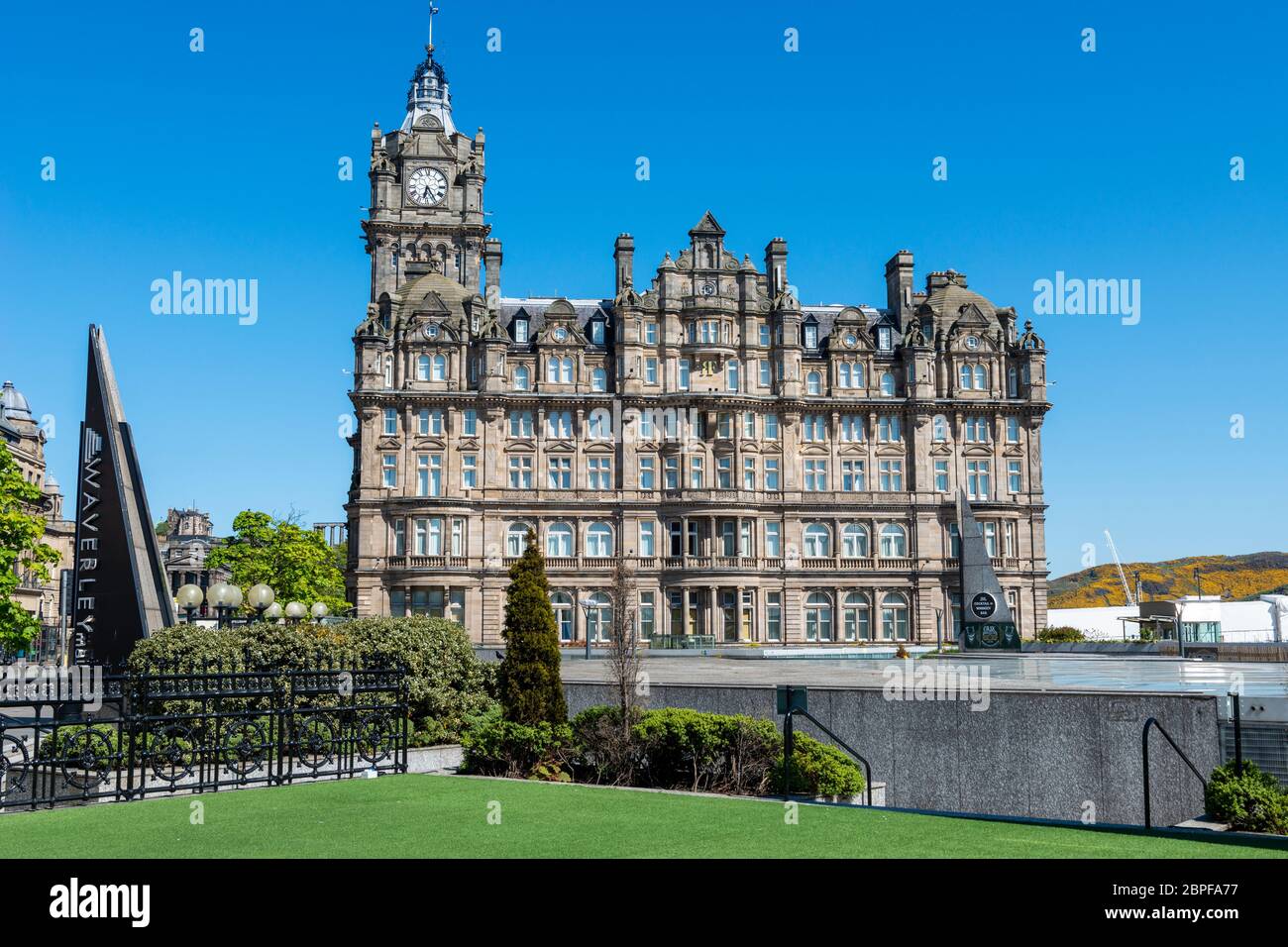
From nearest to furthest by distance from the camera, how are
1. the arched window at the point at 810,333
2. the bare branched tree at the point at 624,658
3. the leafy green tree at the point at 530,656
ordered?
the bare branched tree at the point at 624,658, the leafy green tree at the point at 530,656, the arched window at the point at 810,333

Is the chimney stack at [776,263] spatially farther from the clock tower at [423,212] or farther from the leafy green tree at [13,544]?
the leafy green tree at [13,544]

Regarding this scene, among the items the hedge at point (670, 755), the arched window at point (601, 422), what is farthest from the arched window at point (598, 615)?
the hedge at point (670, 755)

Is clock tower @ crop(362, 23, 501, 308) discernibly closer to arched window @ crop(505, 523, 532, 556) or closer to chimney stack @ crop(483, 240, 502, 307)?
chimney stack @ crop(483, 240, 502, 307)

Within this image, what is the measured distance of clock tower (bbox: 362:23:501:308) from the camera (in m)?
68.6

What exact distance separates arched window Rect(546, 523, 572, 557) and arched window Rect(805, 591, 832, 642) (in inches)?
547

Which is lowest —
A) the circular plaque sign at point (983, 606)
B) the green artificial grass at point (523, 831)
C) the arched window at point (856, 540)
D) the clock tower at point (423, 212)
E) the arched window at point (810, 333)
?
the green artificial grass at point (523, 831)

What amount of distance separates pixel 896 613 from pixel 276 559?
3660cm

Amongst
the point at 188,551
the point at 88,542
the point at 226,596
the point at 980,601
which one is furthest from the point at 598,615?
the point at 188,551

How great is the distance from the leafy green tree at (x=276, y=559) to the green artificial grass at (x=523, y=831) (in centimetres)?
5322

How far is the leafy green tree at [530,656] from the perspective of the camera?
20547mm

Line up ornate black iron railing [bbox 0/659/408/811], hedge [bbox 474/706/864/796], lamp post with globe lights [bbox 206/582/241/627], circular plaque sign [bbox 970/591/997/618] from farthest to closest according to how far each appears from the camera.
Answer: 1. circular plaque sign [bbox 970/591/997/618]
2. lamp post with globe lights [bbox 206/582/241/627]
3. hedge [bbox 474/706/864/796]
4. ornate black iron railing [bbox 0/659/408/811]

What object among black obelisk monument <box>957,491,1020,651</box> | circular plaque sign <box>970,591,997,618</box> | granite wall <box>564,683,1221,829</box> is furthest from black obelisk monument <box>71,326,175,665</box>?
circular plaque sign <box>970,591,997,618</box>

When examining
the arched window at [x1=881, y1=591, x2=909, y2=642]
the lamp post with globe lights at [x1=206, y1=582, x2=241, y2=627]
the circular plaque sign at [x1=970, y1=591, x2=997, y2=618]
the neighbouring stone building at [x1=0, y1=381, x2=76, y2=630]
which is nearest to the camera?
the lamp post with globe lights at [x1=206, y1=582, x2=241, y2=627]

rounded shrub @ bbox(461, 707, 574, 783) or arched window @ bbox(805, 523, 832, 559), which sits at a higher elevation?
arched window @ bbox(805, 523, 832, 559)
